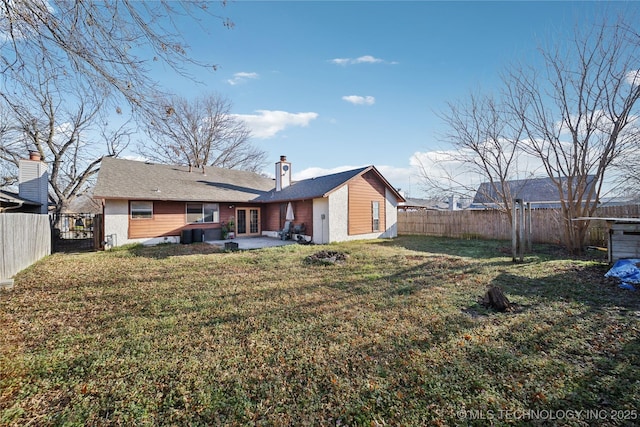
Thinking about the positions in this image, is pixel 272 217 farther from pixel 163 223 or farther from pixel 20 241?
pixel 20 241

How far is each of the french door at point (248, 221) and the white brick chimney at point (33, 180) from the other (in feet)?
31.0

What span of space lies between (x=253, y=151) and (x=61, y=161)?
1457 cm

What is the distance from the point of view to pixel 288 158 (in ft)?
56.9

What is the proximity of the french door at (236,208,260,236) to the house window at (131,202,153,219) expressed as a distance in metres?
4.41

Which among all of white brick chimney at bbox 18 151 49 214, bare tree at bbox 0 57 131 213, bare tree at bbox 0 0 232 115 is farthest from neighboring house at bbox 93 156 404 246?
bare tree at bbox 0 0 232 115

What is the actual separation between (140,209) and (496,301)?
14006 mm

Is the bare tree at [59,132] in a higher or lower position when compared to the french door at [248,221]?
higher

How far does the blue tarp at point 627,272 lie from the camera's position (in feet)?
17.9

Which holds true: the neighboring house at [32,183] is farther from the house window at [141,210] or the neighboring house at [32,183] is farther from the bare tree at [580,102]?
the bare tree at [580,102]

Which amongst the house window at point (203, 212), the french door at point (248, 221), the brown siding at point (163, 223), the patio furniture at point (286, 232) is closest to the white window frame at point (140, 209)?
the brown siding at point (163, 223)

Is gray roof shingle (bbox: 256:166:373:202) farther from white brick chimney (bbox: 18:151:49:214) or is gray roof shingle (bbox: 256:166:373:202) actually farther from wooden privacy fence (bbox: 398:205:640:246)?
white brick chimney (bbox: 18:151:49:214)

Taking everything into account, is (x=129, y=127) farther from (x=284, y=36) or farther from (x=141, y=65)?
(x=284, y=36)

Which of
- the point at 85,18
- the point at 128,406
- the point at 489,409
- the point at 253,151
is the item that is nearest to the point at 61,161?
the point at 253,151

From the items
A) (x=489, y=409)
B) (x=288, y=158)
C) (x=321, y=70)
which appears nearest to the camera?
(x=489, y=409)
